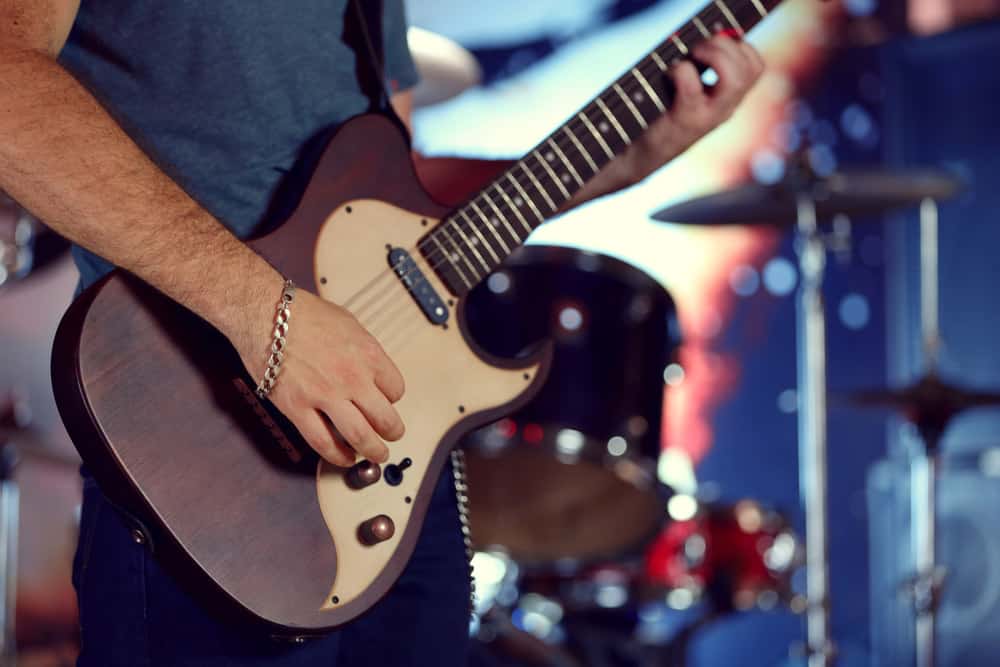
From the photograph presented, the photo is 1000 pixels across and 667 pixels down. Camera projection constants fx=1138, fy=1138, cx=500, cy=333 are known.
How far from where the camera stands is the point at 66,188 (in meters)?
1.02

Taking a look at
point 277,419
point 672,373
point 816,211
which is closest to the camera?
point 277,419

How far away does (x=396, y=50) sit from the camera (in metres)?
1.53

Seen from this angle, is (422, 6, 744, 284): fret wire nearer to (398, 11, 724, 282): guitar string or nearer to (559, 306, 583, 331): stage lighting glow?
(398, 11, 724, 282): guitar string

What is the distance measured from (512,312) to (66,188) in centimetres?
167

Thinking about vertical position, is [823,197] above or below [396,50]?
below

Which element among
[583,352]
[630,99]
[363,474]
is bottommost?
[583,352]

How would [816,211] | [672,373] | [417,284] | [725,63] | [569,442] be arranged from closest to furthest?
[417,284]
[725,63]
[569,442]
[672,373]
[816,211]

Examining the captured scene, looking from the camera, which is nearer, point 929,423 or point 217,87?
point 217,87

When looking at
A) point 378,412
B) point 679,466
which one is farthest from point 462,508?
point 679,466

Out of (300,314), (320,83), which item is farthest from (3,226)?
(300,314)

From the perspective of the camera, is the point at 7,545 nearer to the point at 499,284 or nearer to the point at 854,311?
the point at 499,284

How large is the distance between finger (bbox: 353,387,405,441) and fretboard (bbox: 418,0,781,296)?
0.87 ft

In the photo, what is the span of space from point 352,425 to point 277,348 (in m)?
0.10

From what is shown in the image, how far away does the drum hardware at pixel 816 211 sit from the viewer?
324 centimetres
